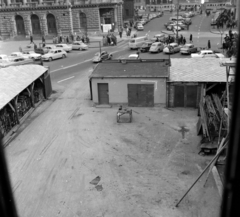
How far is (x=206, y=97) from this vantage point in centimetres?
1880

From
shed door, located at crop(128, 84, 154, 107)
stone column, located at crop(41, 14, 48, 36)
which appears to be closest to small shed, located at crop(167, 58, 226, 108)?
shed door, located at crop(128, 84, 154, 107)

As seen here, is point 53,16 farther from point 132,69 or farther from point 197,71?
point 197,71

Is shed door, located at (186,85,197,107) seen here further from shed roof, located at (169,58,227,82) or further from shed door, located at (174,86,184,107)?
shed roof, located at (169,58,227,82)

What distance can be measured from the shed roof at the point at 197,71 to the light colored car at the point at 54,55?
21175mm

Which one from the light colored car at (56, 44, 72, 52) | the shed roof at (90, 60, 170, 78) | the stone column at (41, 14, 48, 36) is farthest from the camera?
the stone column at (41, 14, 48, 36)

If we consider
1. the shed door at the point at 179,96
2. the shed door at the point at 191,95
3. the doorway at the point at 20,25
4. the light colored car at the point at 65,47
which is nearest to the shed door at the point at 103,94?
the shed door at the point at 179,96

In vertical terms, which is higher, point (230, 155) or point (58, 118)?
point (230, 155)

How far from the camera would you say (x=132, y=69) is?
22750mm

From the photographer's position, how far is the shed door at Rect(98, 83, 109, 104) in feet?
71.9

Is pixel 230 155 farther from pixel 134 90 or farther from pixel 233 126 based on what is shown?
pixel 134 90

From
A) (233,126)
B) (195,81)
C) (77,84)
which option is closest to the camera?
(233,126)

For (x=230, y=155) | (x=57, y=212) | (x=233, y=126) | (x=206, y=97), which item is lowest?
(x=57, y=212)

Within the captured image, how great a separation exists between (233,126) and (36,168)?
1319 cm

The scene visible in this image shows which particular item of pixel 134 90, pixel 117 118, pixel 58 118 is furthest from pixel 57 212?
pixel 134 90
